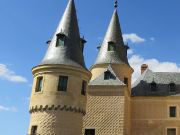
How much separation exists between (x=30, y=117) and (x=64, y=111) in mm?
2928

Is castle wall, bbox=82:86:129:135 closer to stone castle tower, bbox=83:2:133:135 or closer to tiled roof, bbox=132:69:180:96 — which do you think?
stone castle tower, bbox=83:2:133:135

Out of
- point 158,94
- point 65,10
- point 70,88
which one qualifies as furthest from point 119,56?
point 70,88

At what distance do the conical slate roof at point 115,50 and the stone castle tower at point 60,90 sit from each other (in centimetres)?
1014

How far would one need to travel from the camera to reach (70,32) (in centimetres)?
2883

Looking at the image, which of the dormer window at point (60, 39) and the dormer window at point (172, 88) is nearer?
the dormer window at point (60, 39)

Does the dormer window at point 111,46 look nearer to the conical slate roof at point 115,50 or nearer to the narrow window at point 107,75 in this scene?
the conical slate roof at point 115,50

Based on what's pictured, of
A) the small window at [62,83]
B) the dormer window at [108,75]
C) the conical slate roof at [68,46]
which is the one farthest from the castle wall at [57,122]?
the dormer window at [108,75]

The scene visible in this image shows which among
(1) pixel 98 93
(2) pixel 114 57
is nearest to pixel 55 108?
(1) pixel 98 93

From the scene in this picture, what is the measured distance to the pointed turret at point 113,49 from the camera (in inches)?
1511

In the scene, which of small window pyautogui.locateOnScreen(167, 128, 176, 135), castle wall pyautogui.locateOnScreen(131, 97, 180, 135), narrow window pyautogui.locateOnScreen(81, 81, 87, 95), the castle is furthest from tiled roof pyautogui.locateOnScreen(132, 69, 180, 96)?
narrow window pyautogui.locateOnScreen(81, 81, 87, 95)

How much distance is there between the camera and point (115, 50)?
128 ft

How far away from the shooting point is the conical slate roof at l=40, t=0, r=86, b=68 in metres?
27.1

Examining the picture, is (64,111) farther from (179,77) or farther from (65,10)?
(179,77)

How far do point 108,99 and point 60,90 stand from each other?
8861 mm
